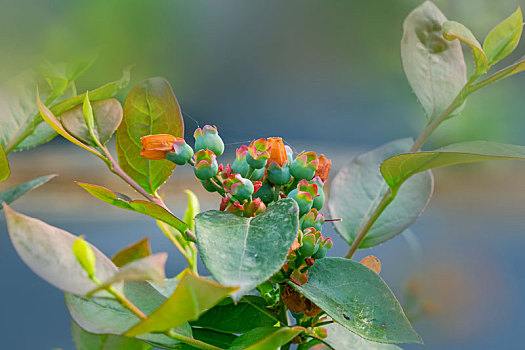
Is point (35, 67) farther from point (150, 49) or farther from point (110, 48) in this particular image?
point (150, 49)

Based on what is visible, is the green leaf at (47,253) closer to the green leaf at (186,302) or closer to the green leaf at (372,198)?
the green leaf at (186,302)

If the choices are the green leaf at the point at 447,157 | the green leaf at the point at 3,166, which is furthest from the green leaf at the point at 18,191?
the green leaf at the point at 447,157

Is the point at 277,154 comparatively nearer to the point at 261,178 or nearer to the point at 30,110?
the point at 261,178

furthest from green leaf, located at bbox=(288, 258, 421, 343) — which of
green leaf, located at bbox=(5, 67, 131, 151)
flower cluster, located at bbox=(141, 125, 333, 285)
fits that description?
green leaf, located at bbox=(5, 67, 131, 151)

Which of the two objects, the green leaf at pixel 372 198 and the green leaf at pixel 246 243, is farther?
the green leaf at pixel 372 198

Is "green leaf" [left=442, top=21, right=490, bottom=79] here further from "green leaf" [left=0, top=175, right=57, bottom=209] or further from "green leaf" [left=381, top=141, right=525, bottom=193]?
"green leaf" [left=0, top=175, right=57, bottom=209]

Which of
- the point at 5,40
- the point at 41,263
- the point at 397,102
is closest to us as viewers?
the point at 41,263

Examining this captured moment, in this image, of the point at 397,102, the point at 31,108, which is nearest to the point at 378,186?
the point at 31,108
